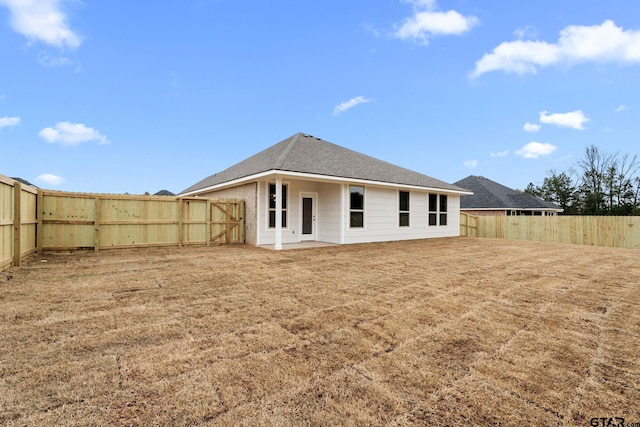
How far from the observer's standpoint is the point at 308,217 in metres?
12.7

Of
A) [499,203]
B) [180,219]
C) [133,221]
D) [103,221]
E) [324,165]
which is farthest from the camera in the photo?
[499,203]

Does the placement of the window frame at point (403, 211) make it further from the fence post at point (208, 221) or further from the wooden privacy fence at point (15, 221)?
the wooden privacy fence at point (15, 221)

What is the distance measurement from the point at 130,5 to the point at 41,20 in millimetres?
2768

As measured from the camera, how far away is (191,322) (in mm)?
3479

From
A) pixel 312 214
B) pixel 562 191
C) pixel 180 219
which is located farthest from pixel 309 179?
pixel 562 191

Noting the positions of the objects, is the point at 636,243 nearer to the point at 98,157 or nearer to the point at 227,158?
the point at 227,158

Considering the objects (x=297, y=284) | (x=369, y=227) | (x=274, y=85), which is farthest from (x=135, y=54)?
(x=297, y=284)

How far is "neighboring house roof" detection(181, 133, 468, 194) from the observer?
1071 cm

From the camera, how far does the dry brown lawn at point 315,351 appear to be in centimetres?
193

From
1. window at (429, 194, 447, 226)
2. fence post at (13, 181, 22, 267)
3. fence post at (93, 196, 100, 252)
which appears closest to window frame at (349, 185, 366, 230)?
window at (429, 194, 447, 226)

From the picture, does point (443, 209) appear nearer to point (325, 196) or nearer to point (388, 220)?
point (388, 220)

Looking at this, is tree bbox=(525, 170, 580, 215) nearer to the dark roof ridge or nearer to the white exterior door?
the white exterior door

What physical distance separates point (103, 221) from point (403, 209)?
12010 millimetres

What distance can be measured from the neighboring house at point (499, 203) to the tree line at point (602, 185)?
750cm
